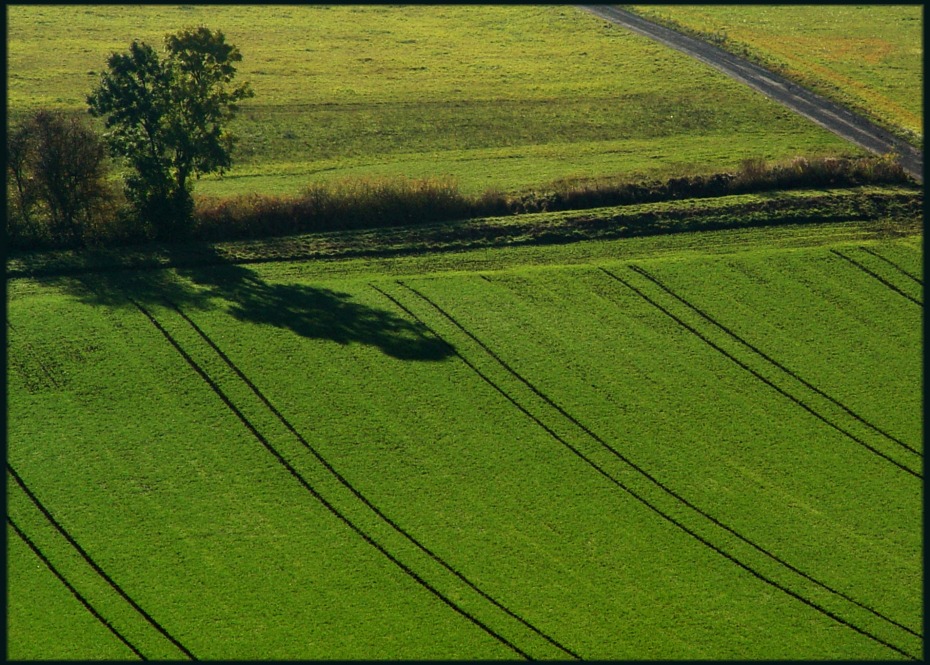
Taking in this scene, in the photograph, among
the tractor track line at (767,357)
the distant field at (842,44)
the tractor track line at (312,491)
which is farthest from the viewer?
the distant field at (842,44)

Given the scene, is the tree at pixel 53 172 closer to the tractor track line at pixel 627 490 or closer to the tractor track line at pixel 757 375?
the tractor track line at pixel 627 490

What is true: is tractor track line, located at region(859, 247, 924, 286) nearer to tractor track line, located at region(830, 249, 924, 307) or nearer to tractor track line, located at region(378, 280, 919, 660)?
tractor track line, located at region(830, 249, 924, 307)

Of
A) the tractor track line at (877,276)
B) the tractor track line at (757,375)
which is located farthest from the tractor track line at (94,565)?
the tractor track line at (877,276)

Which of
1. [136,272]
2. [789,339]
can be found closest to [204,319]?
[136,272]

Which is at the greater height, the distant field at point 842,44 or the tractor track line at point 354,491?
the distant field at point 842,44

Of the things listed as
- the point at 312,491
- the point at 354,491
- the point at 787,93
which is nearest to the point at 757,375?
the point at 354,491

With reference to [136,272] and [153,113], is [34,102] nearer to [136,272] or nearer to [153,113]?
[153,113]
